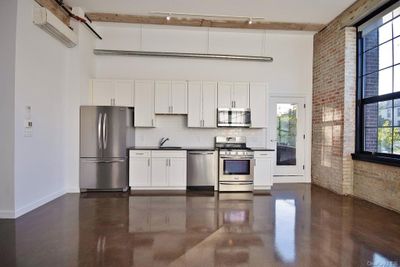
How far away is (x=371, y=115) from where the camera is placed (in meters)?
5.27

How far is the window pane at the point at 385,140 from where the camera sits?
4738 mm

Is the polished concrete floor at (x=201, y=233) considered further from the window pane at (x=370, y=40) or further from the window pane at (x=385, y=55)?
the window pane at (x=370, y=40)

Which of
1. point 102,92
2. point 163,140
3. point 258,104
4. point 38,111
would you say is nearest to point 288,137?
point 258,104

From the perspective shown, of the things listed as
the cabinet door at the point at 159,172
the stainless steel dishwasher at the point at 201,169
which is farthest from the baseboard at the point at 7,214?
the stainless steel dishwasher at the point at 201,169

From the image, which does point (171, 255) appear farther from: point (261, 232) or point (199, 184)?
point (199, 184)

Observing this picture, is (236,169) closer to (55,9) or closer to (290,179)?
(290,179)

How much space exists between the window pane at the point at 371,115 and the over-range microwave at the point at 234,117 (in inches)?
90.6

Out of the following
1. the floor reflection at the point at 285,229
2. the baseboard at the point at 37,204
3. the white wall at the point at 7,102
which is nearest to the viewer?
the floor reflection at the point at 285,229

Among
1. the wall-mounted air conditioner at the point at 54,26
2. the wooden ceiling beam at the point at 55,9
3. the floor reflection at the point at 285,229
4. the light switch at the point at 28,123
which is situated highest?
the wooden ceiling beam at the point at 55,9

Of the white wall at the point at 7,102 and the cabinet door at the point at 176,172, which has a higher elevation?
the white wall at the point at 7,102

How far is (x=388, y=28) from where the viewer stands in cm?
480

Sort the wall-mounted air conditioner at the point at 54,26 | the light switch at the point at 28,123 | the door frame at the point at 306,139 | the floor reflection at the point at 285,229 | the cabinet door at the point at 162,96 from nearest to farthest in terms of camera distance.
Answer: the floor reflection at the point at 285,229 < the light switch at the point at 28,123 < the wall-mounted air conditioner at the point at 54,26 < the cabinet door at the point at 162,96 < the door frame at the point at 306,139

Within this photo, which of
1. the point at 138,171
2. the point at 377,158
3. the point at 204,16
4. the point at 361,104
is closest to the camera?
the point at 377,158

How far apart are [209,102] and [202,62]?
3.76 feet
